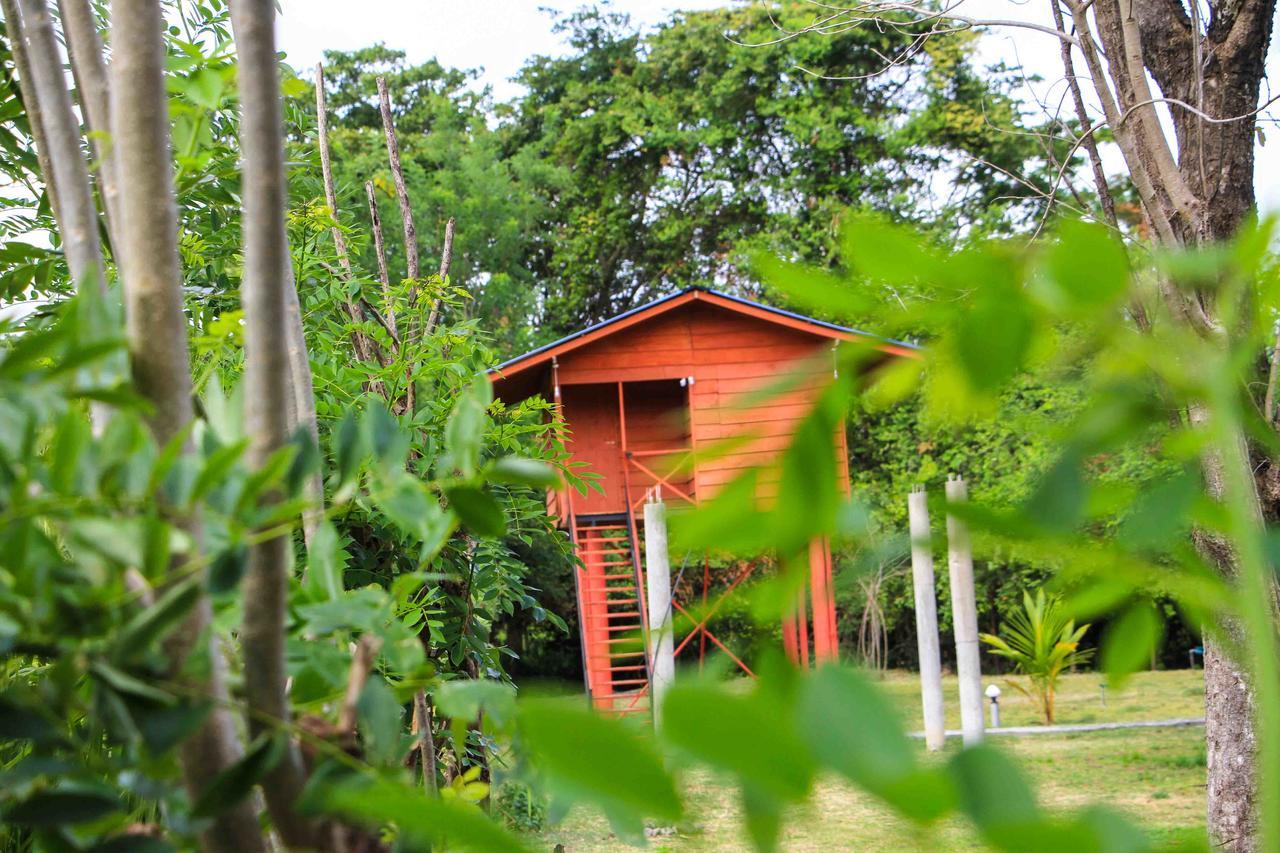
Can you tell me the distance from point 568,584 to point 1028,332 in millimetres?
15402

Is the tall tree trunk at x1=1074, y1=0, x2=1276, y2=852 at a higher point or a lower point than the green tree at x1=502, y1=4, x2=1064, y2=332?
lower

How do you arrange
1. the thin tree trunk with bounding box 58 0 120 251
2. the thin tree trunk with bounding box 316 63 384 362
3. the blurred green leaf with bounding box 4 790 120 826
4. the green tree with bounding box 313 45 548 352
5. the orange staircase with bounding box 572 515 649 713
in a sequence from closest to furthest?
the blurred green leaf with bounding box 4 790 120 826
the thin tree trunk with bounding box 58 0 120 251
the thin tree trunk with bounding box 316 63 384 362
the orange staircase with bounding box 572 515 649 713
the green tree with bounding box 313 45 548 352

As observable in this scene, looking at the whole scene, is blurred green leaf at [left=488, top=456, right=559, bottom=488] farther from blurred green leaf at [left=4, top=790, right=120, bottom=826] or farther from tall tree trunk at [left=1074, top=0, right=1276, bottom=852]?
tall tree trunk at [left=1074, top=0, right=1276, bottom=852]

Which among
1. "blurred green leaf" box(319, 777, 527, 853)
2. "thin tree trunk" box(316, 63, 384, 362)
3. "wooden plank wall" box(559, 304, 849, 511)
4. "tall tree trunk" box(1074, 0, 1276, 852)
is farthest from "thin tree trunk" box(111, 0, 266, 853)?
"wooden plank wall" box(559, 304, 849, 511)

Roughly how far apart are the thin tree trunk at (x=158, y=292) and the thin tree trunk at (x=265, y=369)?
0.05ft

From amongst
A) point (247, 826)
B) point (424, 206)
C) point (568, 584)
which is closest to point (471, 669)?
point (247, 826)

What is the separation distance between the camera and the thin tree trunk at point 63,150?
0.50 meters

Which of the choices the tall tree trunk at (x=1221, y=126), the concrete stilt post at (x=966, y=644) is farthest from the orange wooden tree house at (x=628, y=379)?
the tall tree trunk at (x=1221, y=126)

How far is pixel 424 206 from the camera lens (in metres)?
16.0

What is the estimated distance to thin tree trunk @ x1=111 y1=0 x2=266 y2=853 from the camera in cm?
35

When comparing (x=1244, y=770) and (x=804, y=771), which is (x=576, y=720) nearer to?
(x=804, y=771)

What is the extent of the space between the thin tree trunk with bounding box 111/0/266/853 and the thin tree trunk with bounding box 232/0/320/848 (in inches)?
0.6

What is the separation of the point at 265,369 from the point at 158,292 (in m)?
0.06

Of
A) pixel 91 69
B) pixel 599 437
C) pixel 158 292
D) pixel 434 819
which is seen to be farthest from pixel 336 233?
pixel 599 437
